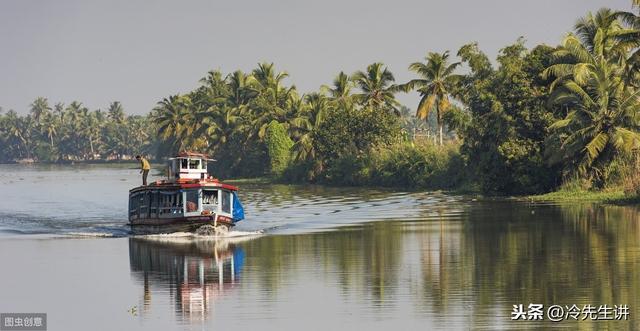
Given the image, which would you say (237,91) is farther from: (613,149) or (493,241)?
(493,241)

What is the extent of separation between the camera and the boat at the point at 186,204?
45.8 metres

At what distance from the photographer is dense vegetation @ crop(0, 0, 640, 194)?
5969 cm

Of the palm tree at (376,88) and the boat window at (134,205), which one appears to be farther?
the palm tree at (376,88)

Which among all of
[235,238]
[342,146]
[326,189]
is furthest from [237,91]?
[235,238]

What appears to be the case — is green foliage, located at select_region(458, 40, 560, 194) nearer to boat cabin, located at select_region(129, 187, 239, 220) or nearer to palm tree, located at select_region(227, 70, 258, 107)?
boat cabin, located at select_region(129, 187, 239, 220)

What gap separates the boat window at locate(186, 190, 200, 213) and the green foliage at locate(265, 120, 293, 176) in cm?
6492

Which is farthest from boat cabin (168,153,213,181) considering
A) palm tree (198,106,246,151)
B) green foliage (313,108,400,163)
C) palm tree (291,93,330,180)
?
palm tree (198,106,246,151)

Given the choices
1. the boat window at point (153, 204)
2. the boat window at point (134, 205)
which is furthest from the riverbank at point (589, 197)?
the boat window at point (134, 205)

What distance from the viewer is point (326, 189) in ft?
297

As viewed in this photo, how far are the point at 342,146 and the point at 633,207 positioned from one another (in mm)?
49550

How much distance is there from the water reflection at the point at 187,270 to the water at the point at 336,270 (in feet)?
0.25

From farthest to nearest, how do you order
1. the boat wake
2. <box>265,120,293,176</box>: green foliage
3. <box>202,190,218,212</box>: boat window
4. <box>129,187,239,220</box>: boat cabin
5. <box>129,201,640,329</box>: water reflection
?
1. <box>265,120,293,176</box>: green foliage
2. <box>202,190,218,212</box>: boat window
3. <box>129,187,239,220</box>: boat cabin
4. the boat wake
5. <box>129,201,640,329</box>: water reflection

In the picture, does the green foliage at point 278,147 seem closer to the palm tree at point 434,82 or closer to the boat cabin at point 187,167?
the palm tree at point 434,82

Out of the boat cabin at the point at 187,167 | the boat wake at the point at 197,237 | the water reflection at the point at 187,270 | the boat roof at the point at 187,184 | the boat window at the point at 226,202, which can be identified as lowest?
the water reflection at the point at 187,270
